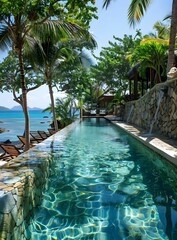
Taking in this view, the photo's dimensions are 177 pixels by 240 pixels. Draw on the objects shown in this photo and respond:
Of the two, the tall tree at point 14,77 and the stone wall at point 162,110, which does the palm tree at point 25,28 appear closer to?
the stone wall at point 162,110

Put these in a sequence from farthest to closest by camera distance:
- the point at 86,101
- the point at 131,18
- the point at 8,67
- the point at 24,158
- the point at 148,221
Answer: the point at 86,101, the point at 8,67, the point at 131,18, the point at 24,158, the point at 148,221

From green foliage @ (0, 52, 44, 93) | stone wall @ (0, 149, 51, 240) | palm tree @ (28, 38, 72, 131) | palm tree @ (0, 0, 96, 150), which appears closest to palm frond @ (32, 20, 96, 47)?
palm tree @ (0, 0, 96, 150)

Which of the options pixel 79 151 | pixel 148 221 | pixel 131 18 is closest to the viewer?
pixel 148 221

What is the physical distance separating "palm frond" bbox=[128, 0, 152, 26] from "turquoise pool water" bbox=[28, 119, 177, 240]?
28.0 ft

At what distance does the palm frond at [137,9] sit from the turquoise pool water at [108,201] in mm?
8537

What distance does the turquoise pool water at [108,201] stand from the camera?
285 centimetres

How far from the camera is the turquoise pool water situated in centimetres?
285

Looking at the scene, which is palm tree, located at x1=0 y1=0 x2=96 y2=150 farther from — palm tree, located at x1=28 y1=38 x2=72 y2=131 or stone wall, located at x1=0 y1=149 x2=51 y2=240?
stone wall, located at x1=0 y1=149 x2=51 y2=240

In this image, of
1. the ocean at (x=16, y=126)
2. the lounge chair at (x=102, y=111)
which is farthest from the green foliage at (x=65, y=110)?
the lounge chair at (x=102, y=111)

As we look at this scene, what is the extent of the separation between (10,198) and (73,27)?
272 inches

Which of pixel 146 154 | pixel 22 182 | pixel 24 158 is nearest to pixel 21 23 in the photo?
pixel 24 158

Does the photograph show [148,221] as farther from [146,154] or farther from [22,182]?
[146,154]

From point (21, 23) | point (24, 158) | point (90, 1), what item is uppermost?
point (21, 23)

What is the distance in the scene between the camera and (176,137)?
7789 millimetres
